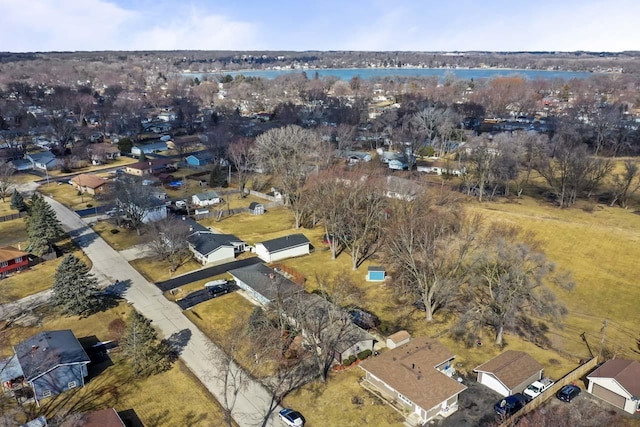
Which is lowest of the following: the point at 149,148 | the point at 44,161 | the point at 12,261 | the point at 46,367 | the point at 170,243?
the point at 12,261

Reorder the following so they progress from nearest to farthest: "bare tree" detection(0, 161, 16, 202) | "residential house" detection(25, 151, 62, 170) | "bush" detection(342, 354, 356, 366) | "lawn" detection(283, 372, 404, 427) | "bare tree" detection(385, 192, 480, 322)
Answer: "lawn" detection(283, 372, 404, 427) < "bush" detection(342, 354, 356, 366) < "bare tree" detection(385, 192, 480, 322) < "bare tree" detection(0, 161, 16, 202) < "residential house" detection(25, 151, 62, 170)

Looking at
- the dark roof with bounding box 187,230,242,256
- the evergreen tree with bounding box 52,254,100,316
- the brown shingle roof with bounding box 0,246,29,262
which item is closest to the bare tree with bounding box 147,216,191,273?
the dark roof with bounding box 187,230,242,256

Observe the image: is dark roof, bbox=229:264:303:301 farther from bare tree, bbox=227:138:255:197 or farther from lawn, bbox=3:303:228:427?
bare tree, bbox=227:138:255:197

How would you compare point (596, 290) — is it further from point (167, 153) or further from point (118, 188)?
point (167, 153)

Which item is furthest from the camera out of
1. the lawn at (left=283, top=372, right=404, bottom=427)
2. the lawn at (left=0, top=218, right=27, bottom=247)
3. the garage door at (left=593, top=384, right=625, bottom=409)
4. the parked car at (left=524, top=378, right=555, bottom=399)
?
the lawn at (left=0, top=218, right=27, bottom=247)

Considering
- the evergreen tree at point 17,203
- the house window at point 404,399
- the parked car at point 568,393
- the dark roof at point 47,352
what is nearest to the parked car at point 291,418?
the house window at point 404,399

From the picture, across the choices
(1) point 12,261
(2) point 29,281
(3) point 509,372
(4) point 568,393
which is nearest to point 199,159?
(1) point 12,261

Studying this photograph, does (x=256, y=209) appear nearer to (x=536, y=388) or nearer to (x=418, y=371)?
(x=418, y=371)
